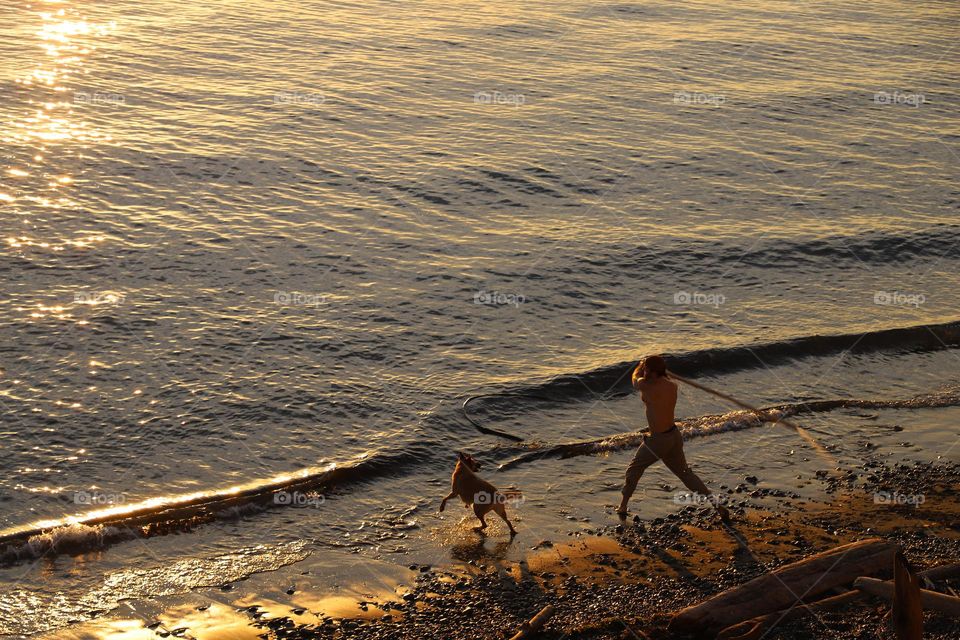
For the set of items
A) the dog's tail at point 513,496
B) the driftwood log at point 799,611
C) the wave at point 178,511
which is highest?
the driftwood log at point 799,611

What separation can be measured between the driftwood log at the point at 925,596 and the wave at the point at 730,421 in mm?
3998

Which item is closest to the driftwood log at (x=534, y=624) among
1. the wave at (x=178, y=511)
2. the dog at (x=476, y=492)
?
the dog at (x=476, y=492)

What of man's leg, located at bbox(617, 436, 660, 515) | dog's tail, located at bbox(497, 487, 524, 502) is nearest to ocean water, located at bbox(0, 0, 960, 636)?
dog's tail, located at bbox(497, 487, 524, 502)

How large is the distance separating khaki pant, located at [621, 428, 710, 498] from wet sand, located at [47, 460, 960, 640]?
47cm

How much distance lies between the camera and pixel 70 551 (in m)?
11.2

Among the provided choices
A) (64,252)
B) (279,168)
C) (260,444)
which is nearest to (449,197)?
(279,168)

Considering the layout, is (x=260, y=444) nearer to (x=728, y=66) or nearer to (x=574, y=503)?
(x=574, y=503)

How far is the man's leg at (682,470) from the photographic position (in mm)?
11258

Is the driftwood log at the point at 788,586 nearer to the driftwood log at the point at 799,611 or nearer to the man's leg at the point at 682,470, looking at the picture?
the driftwood log at the point at 799,611

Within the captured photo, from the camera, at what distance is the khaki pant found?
441 inches

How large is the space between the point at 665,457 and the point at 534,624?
288cm

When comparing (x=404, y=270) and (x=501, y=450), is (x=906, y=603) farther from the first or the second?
(x=404, y=270)

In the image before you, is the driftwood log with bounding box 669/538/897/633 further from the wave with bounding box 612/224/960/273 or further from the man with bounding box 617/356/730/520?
the wave with bounding box 612/224/960/273

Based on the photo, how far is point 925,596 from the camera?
347 inches
